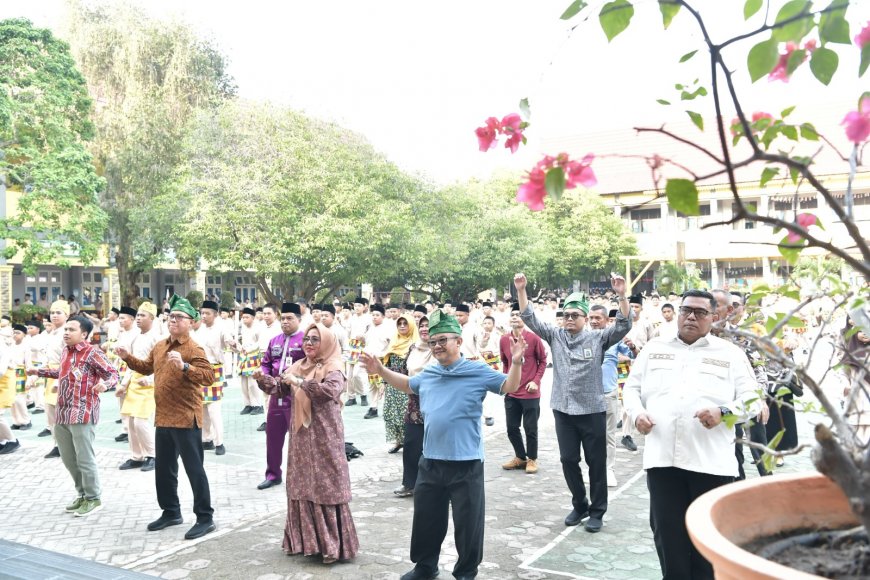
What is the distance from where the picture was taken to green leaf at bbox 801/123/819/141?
1.90 m

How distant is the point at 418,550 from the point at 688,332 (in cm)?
212

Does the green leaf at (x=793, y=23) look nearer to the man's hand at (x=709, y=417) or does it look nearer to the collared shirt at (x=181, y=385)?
the man's hand at (x=709, y=417)

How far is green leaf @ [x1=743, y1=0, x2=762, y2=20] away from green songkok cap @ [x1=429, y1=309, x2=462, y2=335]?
3223mm

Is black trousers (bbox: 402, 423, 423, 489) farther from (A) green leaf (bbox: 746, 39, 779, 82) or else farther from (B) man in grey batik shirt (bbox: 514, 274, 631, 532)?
(A) green leaf (bbox: 746, 39, 779, 82)

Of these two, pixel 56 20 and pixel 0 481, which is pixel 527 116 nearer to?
pixel 0 481

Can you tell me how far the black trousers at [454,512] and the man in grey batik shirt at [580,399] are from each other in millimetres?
1567

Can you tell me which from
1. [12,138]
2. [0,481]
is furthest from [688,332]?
[12,138]

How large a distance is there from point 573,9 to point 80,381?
6.10m

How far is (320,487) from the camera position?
5.33 metres

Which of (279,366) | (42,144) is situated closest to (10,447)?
(279,366)

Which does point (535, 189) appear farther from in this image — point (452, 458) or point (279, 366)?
point (279, 366)

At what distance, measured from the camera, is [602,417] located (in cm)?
627

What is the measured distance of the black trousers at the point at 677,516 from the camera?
4.03m

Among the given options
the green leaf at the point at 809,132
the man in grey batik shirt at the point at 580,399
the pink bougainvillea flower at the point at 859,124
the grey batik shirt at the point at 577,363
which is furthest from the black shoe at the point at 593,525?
the pink bougainvillea flower at the point at 859,124
